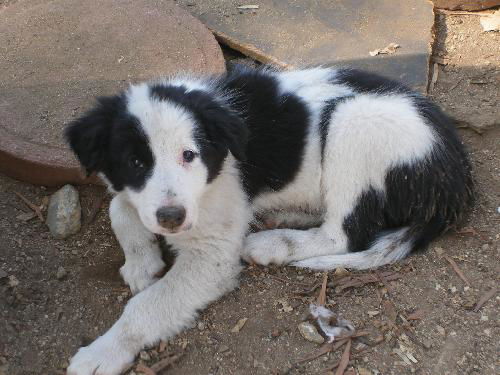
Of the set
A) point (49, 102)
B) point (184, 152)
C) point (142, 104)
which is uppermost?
point (142, 104)

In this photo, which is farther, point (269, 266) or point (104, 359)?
point (269, 266)

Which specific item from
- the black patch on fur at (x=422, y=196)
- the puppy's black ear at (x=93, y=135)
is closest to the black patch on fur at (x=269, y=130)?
the black patch on fur at (x=422, y=196)

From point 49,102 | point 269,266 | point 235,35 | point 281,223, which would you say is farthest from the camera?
point 235,35

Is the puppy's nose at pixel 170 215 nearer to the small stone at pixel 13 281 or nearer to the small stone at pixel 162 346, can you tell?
the small stone at pixel 162 346

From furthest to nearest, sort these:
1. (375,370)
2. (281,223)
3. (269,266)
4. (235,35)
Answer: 1. (235,35)
2. (281,223)
3. (269,266)
4. (375,370)

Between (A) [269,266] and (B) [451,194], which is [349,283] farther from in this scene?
(B) [451,194]

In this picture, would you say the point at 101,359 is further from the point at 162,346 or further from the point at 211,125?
the point at 211,125

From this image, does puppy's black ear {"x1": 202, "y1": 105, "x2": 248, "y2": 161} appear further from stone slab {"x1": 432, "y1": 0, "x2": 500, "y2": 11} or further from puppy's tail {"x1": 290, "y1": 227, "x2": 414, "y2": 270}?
stone slab {"x1": 432, "y1": 0, "x2": 500, "y2": 11}

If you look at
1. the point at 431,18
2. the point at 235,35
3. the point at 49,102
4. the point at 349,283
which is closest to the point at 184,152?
the point at 349,283
